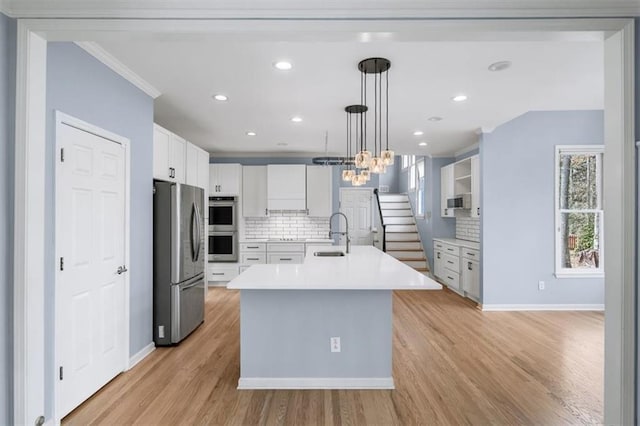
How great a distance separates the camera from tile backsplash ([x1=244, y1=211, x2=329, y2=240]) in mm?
7188

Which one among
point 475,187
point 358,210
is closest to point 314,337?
point 475,187

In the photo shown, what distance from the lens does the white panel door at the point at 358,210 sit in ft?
27.7

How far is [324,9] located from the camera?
1.68 m

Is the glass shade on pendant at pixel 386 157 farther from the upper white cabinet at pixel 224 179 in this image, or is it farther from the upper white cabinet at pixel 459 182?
the upper white cabinet at pixel 224 179

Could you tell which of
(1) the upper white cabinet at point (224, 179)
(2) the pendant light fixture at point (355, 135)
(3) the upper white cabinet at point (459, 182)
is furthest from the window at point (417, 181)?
(1) the upper white cabinet at point (224, 179)

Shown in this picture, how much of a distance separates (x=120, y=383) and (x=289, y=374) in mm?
1358

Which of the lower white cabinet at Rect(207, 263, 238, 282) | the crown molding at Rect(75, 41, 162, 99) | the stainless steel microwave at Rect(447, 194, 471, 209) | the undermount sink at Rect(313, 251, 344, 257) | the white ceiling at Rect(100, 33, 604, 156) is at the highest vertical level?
the white ceiling at Rect(100, 33, 604, 156)

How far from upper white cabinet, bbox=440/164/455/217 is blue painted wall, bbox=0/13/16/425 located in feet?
20.5

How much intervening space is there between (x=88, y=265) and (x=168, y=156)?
1.60 meters

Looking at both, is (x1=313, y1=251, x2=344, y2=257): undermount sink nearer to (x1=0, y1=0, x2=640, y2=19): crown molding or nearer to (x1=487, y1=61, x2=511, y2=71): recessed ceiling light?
(x1=487, y1=61, x2=511, y2=71): recessed ceiling light

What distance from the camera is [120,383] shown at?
2859 mm

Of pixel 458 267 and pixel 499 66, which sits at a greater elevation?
pixel 499 66

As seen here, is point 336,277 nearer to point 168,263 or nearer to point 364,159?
point 364,159

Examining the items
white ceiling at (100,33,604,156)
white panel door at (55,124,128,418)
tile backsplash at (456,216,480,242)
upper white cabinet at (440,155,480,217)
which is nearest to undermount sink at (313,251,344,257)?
white ceiling at (100,33,604,156)
